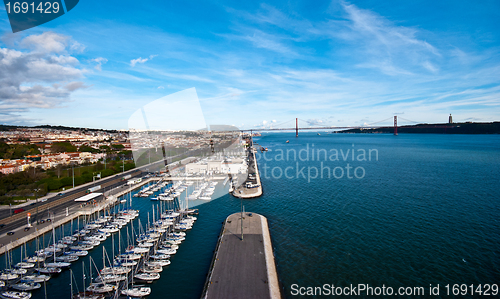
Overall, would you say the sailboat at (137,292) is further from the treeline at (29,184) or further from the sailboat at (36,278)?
the treeline at (29,184)

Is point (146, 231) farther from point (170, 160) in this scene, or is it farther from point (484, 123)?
point (484, 123)

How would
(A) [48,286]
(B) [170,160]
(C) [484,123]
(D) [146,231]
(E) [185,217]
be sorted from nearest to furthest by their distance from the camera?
(A) [48,286]
(D) [146,231]
(E) [185,217]
(B) [170,160]
(C) [484,123]

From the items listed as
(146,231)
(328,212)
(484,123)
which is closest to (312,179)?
(328,212)

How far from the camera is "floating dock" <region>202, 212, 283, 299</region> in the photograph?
718 cm

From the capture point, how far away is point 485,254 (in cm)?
962

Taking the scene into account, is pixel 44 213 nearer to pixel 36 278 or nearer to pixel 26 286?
pixel 36 278

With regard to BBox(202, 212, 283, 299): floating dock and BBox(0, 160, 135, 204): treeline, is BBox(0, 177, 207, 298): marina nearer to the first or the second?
BBox(202, 212, 283, 299): floating dock

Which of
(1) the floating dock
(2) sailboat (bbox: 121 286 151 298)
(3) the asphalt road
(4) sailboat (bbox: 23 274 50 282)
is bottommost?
(2) sailboat (bbox: 121 286 151 298)

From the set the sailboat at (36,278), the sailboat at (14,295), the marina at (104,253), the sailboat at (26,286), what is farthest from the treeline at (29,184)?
the sailboat at (14,295)

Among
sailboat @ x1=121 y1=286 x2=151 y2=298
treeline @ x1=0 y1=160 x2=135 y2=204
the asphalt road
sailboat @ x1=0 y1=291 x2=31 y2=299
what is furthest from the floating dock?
treeline @ x1=0 y1=160 x2=135 y2=204

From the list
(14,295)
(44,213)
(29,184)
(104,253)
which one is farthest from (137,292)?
(29,184)

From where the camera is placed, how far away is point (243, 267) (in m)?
8.38

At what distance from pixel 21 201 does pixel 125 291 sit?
46.9 feet

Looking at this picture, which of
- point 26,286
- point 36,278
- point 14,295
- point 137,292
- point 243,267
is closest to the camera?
point 14,295
